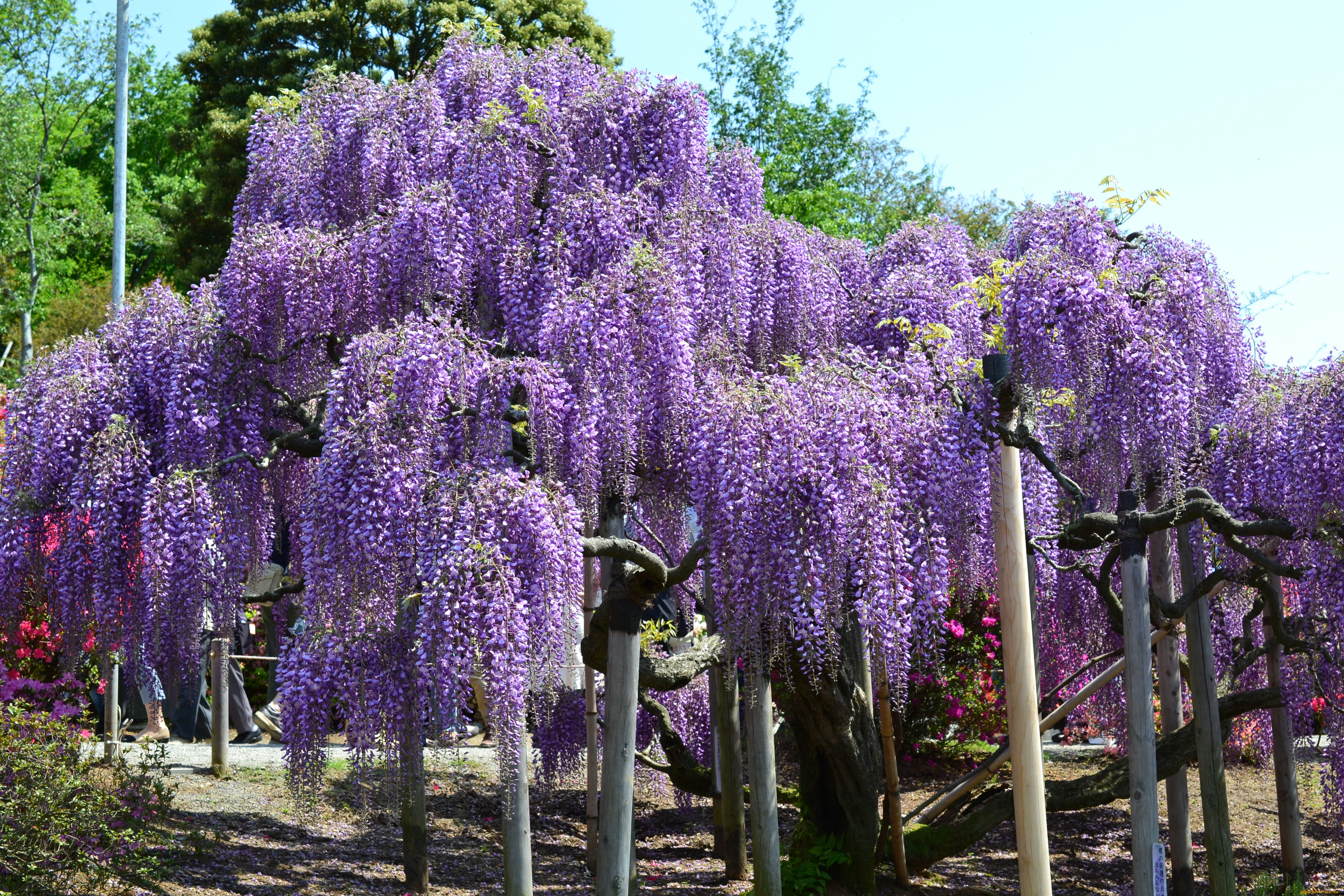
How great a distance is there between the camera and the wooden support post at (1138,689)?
8.59 m

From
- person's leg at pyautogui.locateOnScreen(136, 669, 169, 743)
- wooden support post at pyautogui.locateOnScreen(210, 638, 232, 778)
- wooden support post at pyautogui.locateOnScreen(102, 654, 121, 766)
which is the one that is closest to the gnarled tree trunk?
wooden support post at pyautogui.locateOnScreen(210, 638, 232, 778)

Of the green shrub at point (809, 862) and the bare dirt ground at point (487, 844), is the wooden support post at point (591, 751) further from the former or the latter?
the green shrub at point (809, 862)

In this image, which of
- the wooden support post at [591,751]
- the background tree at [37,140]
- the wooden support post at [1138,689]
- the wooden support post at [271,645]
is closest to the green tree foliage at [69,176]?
the background tree at [37,140]

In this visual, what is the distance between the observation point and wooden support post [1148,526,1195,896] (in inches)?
408

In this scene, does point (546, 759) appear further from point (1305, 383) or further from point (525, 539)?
point (1305, 383)

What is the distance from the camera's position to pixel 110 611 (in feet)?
26.5

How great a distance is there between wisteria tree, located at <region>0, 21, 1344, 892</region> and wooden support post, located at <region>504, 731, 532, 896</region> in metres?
0.08

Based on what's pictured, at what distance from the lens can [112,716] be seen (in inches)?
450

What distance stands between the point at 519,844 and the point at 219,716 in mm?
4347

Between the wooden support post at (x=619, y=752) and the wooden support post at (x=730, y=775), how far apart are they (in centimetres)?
227

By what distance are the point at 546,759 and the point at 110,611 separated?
484 centimetres

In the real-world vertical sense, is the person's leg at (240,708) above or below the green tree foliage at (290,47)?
below

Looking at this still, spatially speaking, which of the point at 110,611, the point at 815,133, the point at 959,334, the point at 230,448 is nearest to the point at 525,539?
the point at 230,448

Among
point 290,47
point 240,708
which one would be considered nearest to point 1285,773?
point 240,708
